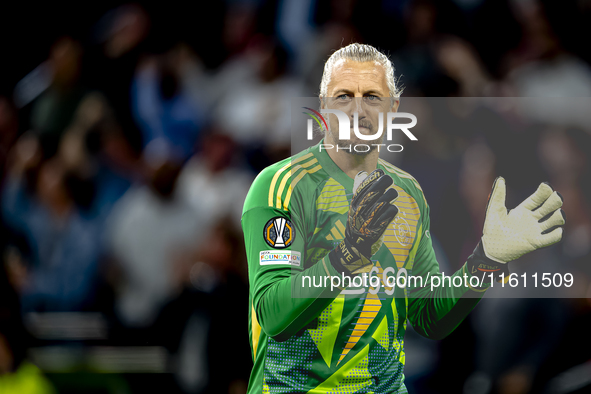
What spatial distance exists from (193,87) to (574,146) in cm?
282

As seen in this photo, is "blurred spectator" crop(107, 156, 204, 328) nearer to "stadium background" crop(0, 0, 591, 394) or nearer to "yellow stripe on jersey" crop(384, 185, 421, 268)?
"stadium background" crop(0, 0, 591, 394)

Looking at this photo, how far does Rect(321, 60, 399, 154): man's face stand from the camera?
2.40 m

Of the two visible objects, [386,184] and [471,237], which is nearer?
[386,184]

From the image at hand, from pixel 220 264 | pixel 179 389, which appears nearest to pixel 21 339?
pixel 179 389

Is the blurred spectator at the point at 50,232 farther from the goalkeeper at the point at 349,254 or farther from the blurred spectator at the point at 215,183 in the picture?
the goalkeeper at the point at 349,254

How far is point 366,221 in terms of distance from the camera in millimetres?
1943

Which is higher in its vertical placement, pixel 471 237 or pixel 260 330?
pixel 471 237

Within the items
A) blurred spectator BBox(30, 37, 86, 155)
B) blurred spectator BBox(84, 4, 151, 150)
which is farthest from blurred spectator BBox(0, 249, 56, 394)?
blurred spectator BBox(84, 4, 151, 150)

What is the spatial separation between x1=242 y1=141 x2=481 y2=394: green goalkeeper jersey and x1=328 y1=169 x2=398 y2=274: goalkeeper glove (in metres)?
0.08

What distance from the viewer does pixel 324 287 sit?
6.49 ft

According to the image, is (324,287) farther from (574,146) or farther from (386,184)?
(574,146)

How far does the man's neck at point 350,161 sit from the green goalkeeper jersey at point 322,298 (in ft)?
0.07

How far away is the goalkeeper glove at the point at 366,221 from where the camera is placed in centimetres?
194

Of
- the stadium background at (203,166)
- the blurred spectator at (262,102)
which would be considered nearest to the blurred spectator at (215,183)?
the stadium background at (203,166)
